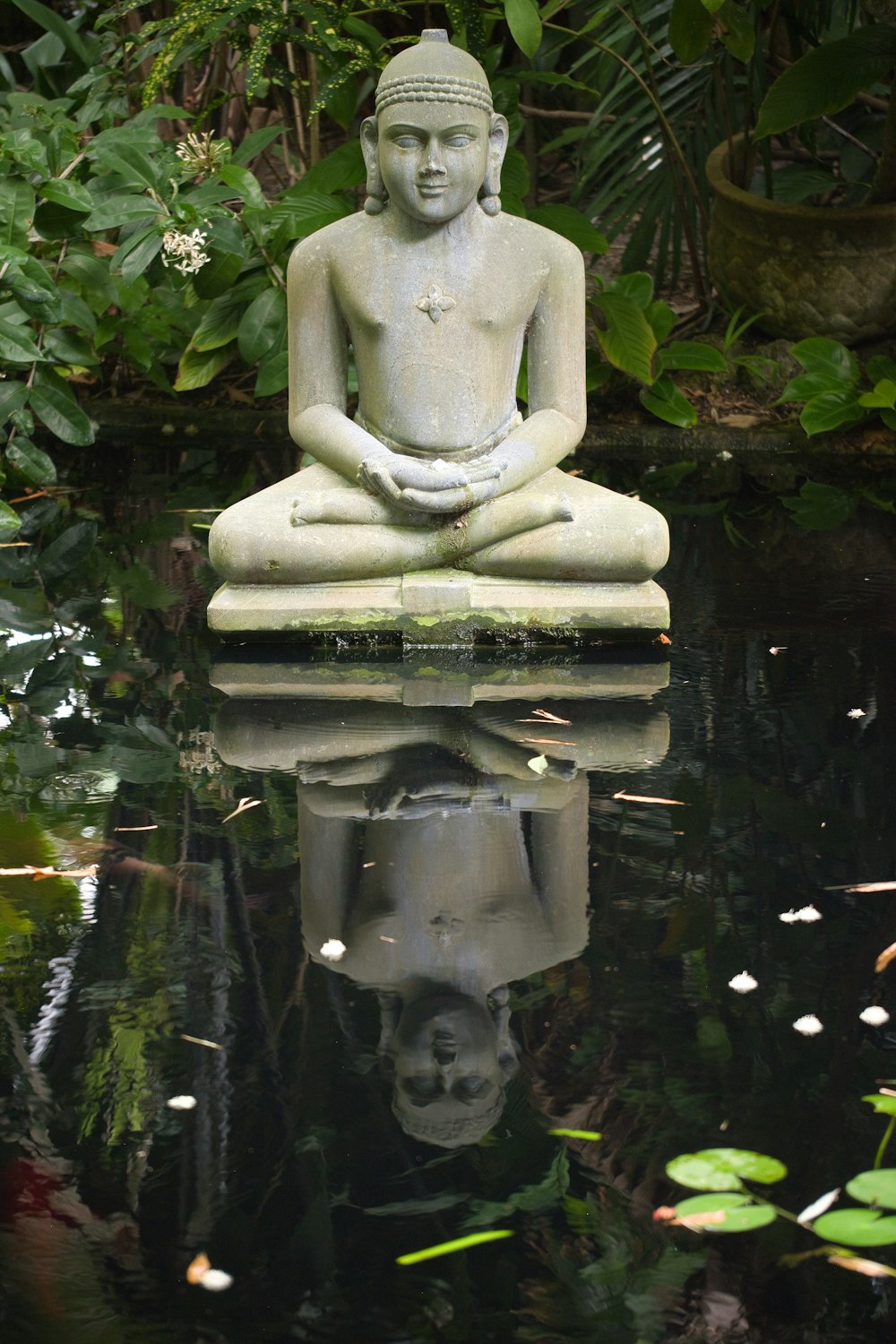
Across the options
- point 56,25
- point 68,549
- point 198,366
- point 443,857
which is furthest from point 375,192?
point 56,25

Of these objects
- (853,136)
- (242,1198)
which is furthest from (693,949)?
(853,136)

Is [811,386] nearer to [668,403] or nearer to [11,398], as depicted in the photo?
[668,403]

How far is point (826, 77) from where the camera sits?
5.25 m

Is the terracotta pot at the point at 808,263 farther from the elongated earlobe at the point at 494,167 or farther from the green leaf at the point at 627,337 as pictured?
the elongated earlobe at the point at 494,167

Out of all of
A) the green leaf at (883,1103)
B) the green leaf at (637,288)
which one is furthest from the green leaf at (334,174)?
the green leaf at (883,1103)

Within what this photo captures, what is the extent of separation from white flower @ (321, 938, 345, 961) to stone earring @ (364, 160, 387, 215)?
6.91 feet

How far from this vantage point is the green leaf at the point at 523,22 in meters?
4.58

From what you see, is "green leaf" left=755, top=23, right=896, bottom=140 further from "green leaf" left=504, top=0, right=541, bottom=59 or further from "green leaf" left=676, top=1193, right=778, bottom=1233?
"green leaf" left=676, top=1193, right=778, bottom=1233

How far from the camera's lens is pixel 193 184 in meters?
5.73

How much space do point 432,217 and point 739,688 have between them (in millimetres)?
1347

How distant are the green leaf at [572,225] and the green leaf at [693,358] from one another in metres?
0.49

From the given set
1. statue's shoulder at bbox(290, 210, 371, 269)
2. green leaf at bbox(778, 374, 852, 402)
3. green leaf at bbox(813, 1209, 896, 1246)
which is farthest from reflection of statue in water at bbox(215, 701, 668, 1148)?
green leaf at bbox(778, 374, 852, 402)

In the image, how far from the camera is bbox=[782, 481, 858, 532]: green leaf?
4822 mm

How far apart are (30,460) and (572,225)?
2056 millimetres
